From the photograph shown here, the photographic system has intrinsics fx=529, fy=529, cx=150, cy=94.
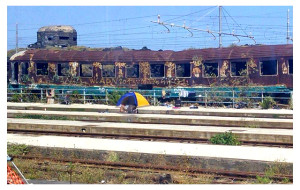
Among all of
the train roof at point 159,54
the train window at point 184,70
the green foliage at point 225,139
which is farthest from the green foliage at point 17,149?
the train window at point 184,70

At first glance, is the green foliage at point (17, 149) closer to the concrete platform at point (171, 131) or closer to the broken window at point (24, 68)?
the concrete platform at point (171, 131)

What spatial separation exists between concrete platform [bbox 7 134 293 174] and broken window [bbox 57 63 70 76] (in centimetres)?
1724

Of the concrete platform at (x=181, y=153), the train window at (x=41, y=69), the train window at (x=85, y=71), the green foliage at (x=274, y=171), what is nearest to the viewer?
the green foliage at (x=274, y=171)

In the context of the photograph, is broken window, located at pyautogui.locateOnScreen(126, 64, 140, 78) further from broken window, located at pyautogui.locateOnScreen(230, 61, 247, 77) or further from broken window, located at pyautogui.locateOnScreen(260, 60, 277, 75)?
broken window, located at pyautogui.locateOnScreen(260, 60, 277, 75)

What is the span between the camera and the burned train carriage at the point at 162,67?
2591 cm

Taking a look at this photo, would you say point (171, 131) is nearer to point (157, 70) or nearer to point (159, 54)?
point (159, 54)

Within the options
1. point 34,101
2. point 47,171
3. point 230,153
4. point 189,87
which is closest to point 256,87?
point 189,87

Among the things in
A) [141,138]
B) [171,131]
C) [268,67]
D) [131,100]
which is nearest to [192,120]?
[131,100]

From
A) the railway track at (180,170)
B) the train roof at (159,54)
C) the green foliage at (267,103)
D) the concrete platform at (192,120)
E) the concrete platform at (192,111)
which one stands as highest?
the train roof at (159,54)

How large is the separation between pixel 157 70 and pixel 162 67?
56 centimetres

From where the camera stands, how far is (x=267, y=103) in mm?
24078

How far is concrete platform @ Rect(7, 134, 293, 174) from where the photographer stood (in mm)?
10570

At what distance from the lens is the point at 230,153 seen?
38.1 ft
